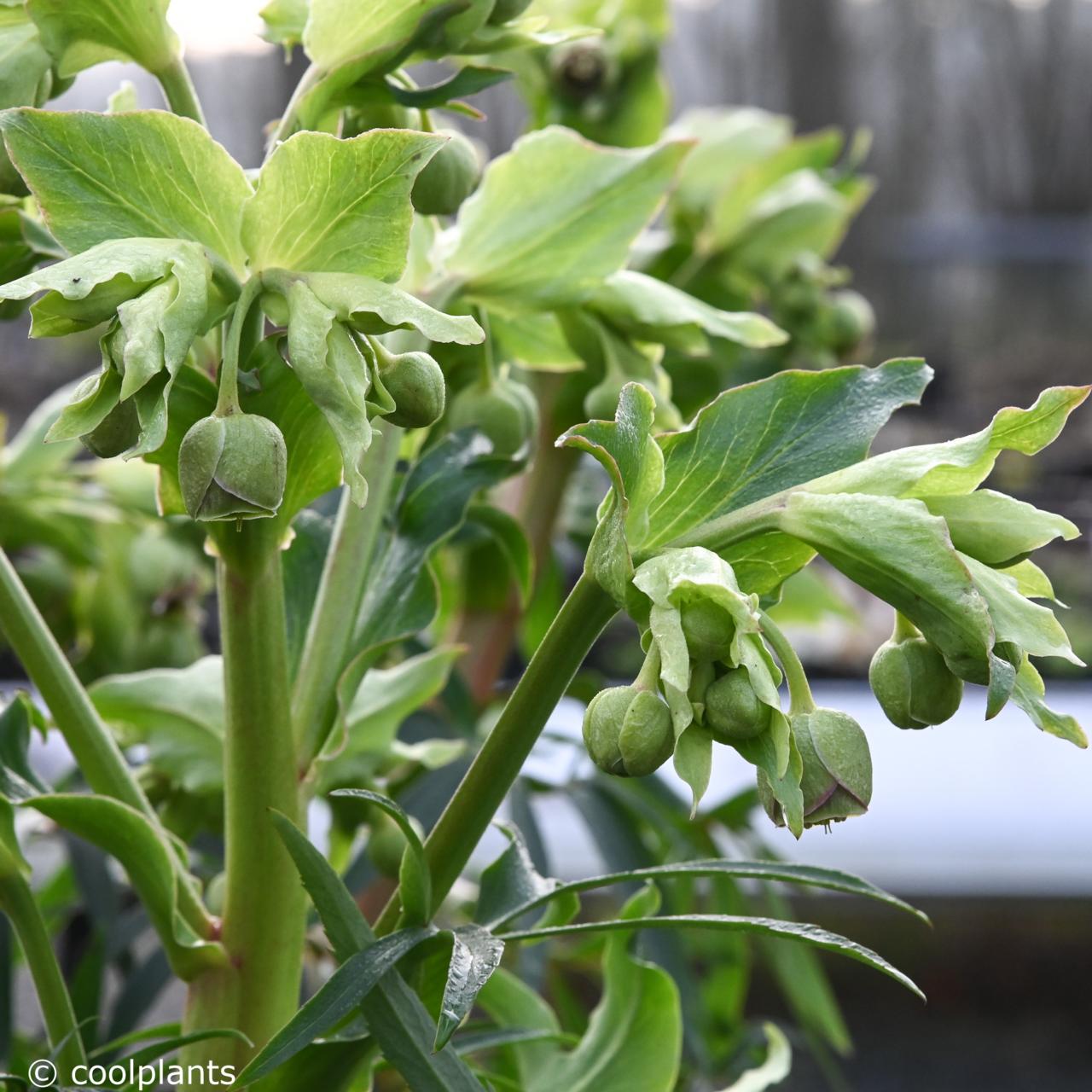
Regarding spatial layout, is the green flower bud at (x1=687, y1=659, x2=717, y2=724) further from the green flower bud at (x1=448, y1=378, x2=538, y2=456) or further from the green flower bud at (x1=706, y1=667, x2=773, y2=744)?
the green flower bud at (x1=448, y1=378, x2=538, y2=456)

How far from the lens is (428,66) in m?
1.98

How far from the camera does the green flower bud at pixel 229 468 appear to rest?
22 centimetres

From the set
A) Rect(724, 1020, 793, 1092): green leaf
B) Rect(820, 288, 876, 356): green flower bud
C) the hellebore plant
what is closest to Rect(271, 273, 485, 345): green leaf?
the hellebore plant

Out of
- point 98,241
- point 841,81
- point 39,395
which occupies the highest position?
point 98,241

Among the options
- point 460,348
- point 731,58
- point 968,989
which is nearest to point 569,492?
point 460,348

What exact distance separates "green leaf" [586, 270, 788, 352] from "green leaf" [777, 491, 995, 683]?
129 mm

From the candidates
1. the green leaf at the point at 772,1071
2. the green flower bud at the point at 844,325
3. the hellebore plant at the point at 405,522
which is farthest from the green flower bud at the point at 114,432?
the green flower bud at the point at 844,325

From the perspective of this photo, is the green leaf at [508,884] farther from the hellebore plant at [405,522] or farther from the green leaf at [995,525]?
the green leaf at [995,525]

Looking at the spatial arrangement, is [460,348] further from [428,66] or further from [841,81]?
[841,81]

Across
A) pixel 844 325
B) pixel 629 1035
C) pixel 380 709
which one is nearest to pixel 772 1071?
pixel 629 1035

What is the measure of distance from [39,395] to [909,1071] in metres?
1.87

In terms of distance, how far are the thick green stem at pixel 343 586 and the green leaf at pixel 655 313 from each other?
7 cm

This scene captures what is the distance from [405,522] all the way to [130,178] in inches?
4.7

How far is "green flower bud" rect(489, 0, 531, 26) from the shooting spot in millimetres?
292
